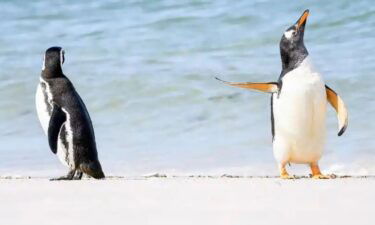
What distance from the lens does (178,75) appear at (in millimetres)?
12891

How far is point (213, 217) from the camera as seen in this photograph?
211 inches

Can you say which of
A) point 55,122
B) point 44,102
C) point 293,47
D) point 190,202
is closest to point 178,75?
point 44,102

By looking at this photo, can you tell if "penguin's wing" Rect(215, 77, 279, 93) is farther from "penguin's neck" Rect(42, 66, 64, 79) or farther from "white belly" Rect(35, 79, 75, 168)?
"penguin's neck" Rect(42, 66, 64, 79)

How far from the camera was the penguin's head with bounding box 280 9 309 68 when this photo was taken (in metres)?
7.07

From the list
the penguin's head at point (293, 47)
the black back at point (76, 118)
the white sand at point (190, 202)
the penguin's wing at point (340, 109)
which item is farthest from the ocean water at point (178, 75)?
the white sand at point (190, 202)

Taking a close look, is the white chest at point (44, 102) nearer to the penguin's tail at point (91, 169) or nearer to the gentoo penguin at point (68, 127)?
the gentoo penguin at point (68, 127)

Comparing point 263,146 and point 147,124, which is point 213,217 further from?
point 147,124

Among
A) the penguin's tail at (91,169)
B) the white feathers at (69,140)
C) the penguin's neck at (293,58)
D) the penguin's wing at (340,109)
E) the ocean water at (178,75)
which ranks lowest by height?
the ocean water at (178,75)

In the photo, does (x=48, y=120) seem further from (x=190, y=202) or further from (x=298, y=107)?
(x=190, y=202)

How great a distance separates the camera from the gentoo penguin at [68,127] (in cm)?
748

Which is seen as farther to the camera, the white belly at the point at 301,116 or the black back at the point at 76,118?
the black back at the point at 76,118

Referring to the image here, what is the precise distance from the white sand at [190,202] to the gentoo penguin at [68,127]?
2.79 ft

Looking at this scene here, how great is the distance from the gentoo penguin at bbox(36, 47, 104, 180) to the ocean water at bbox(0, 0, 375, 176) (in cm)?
127

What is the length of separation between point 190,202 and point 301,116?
1.46 m
